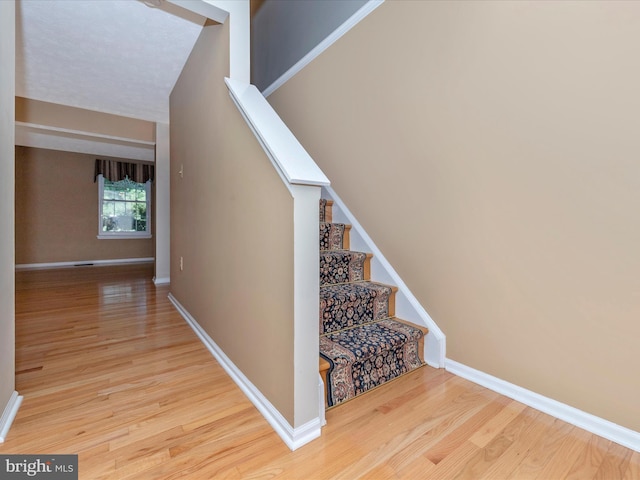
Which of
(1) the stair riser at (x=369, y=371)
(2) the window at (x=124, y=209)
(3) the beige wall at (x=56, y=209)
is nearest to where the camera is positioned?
(1) the stair riser at (x=369, y=371)

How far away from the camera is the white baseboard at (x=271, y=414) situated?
113 cm

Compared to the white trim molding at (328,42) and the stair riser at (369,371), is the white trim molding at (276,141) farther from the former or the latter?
the white trim molding at (328,42)

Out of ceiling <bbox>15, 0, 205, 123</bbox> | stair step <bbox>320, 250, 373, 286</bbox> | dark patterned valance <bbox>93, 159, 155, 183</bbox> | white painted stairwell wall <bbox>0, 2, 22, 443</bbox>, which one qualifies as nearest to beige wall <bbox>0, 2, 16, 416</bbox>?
white painted stairwell wall <bbox>0, 2, 22, 443</bbox>

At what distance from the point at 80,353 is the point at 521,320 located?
8.26 ft

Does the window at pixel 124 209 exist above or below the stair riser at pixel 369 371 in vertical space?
above

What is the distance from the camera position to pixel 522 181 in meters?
1.36

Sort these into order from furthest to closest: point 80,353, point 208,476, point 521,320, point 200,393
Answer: point 80,353 → point 200,393 → point 521,320 → point 208,476

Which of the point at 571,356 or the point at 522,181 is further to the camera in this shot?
the point at 522,181

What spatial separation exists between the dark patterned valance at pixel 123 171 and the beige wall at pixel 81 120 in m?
2.50

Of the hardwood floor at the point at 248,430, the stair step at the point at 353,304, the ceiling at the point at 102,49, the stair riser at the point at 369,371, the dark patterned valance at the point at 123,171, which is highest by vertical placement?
the ceiling at the point at 102,49

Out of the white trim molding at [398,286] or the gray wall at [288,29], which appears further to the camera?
the gray wall at [288,29]

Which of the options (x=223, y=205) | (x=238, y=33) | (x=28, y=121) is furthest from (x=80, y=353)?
(x=28, y=121)

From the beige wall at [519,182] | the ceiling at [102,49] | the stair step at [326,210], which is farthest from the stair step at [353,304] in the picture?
the ceiling at [102,49]

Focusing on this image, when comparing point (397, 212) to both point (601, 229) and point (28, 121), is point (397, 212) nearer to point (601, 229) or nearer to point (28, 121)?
point (601, 229)
